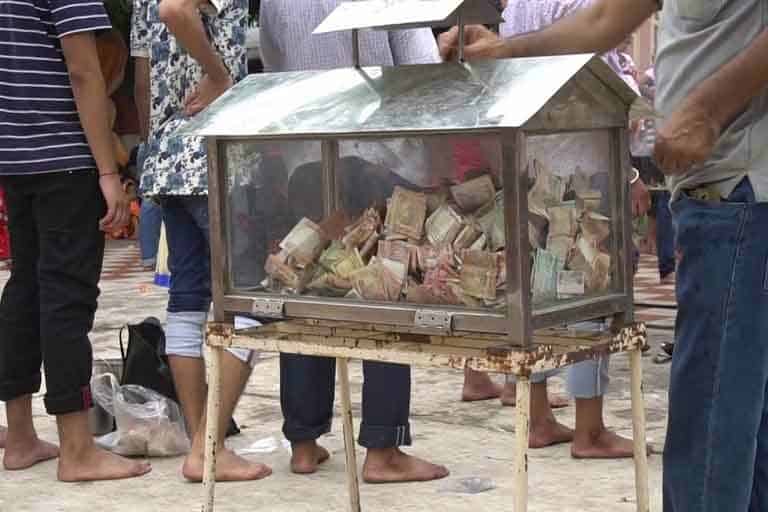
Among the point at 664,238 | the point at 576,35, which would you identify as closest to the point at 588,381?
the point at 576,35

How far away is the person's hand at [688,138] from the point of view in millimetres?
2488

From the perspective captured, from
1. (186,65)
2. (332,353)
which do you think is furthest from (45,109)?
(332,353)

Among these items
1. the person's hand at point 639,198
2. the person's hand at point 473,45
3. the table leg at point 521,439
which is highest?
the person's hand at point 473,45

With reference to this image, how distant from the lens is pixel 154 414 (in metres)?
4.54

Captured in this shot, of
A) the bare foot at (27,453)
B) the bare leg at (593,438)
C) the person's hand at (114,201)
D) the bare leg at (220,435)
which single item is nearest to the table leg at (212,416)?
the bare leg at (220,435)

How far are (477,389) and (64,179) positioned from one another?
1.96 meters

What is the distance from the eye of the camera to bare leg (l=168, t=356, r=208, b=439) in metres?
4.28

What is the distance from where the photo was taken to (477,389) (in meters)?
5.37

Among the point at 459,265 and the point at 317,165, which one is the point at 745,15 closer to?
the point at 459,265

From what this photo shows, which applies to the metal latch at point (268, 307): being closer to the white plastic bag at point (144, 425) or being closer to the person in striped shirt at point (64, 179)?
the person in striped shirt at point (64, 179)

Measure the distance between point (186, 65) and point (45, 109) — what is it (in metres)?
0.45

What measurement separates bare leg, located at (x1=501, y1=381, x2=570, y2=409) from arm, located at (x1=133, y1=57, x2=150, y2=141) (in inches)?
65.4

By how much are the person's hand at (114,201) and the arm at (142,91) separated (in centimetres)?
36

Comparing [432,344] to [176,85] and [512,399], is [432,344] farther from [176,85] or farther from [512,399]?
→ [512,399]
